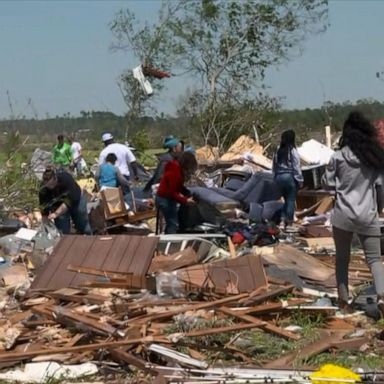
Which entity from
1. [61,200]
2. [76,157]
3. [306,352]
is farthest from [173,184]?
[76,157]

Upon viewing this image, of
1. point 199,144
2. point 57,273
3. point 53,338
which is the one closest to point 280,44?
Result: point 199,144

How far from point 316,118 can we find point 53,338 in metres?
29.1

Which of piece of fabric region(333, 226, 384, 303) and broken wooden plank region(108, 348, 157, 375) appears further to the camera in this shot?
piece of fabric region(333, 226, 384, 303)

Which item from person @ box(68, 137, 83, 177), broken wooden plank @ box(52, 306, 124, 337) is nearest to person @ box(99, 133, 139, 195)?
person @ box(68, 137, 83, 177)

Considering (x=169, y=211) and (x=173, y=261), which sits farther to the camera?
(x=169, y=211)

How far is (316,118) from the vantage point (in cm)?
3544

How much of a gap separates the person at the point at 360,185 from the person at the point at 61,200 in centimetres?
454

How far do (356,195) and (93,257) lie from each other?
120 inches

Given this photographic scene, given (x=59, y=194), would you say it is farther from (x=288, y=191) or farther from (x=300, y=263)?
(x=288, y=191)

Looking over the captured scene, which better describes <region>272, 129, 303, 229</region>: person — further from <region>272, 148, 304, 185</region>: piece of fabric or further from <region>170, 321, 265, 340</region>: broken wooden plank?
<region>170, 321, 265, 340</region>: broken wooden plank

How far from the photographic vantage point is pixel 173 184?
1217 cm

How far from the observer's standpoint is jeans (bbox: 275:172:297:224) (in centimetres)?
1444

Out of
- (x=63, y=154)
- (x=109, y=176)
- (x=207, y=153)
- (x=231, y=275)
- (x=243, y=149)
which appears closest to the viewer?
(x=231, y=275)

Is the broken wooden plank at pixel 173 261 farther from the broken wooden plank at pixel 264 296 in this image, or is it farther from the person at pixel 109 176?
the person at pixel 109 176
